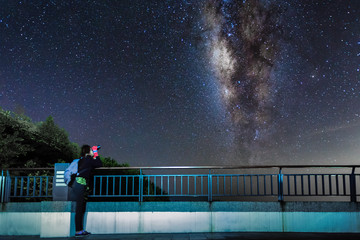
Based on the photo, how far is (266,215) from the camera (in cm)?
839

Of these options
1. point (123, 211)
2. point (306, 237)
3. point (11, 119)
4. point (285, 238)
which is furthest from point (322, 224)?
point (11, 119)

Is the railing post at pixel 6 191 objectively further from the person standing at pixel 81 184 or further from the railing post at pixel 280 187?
the railing post at pixel 280 187

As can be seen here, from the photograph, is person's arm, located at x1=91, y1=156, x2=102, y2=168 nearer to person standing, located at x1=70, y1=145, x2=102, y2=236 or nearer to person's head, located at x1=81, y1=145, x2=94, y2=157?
person standing, located at x1=70, y1=145, x2=102, y2=236

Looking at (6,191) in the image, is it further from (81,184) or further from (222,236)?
(222,236)

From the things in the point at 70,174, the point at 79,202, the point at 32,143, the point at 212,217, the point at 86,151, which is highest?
the point at 32,143

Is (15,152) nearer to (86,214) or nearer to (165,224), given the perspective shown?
(86,214)

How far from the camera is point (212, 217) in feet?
27.6

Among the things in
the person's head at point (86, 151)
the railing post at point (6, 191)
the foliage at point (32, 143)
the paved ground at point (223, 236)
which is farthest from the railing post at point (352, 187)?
the foliage at point (32, 143)

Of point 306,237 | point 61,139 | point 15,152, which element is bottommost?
point 306,237

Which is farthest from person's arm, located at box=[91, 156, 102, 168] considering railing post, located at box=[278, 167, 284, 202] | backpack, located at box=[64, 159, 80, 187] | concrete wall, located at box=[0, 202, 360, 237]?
railing post, located at box=[278, 167, 284, 202]

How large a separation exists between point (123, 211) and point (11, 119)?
634 inches

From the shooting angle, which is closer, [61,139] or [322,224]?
[322,224]

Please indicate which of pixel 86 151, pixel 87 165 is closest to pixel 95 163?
pixel 87 165

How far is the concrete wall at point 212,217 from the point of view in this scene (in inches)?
329
